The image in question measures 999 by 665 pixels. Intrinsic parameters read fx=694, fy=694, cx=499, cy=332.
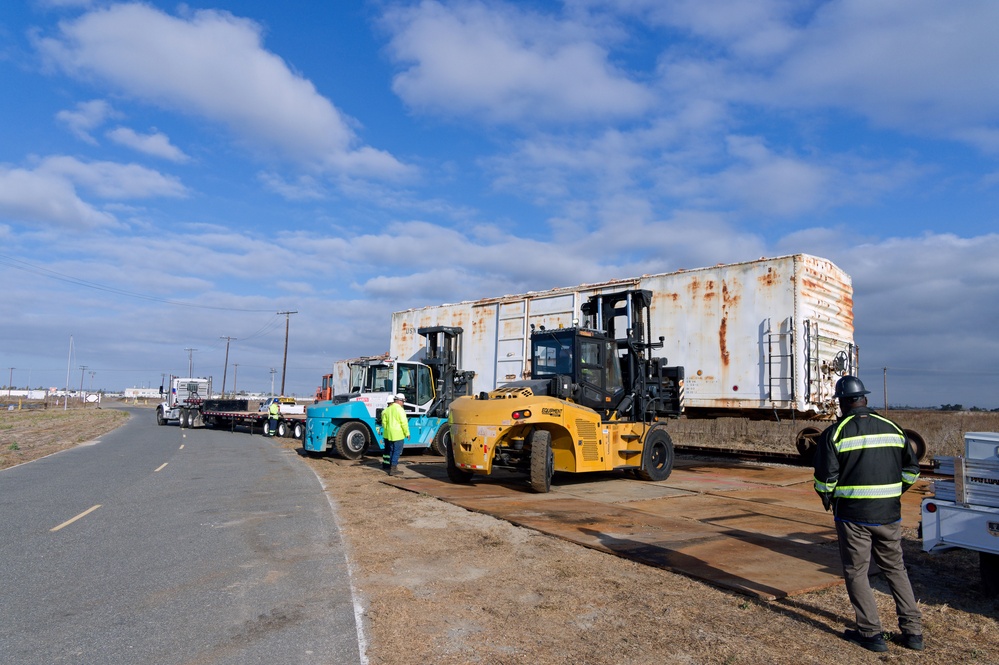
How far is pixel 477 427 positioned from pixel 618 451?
2.73m

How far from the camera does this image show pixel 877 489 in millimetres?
4512

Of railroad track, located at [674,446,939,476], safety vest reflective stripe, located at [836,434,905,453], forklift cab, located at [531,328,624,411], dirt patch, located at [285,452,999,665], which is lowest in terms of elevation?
dirt patch, located at [285,452,999,665]

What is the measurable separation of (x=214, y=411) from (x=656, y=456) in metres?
28.9

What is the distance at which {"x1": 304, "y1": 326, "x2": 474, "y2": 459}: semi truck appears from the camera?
1802 cm

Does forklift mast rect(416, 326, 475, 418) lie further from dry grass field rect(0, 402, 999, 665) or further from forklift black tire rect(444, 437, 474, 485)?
dry grass field rect(0, 402, 999, 665)

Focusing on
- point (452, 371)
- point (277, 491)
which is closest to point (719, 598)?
point (277, 491)

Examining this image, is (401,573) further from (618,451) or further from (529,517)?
(618,451)

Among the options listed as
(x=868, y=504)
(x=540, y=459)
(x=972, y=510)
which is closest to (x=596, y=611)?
(x=868, y=504)

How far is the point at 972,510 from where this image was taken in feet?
16.7

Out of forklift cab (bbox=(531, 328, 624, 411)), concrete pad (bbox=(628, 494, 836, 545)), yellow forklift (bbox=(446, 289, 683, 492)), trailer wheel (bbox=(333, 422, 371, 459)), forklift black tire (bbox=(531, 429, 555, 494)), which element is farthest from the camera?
trailer wheel (bbox=(333, 422, 371, 459))

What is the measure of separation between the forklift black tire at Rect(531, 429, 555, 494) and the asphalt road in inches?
129

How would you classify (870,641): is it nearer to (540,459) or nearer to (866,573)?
(866,573)

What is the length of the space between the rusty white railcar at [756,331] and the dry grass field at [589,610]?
5.83 meters

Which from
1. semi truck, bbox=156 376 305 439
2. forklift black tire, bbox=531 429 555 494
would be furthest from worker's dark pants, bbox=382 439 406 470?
semi truck, bbox=156 376 305 439
